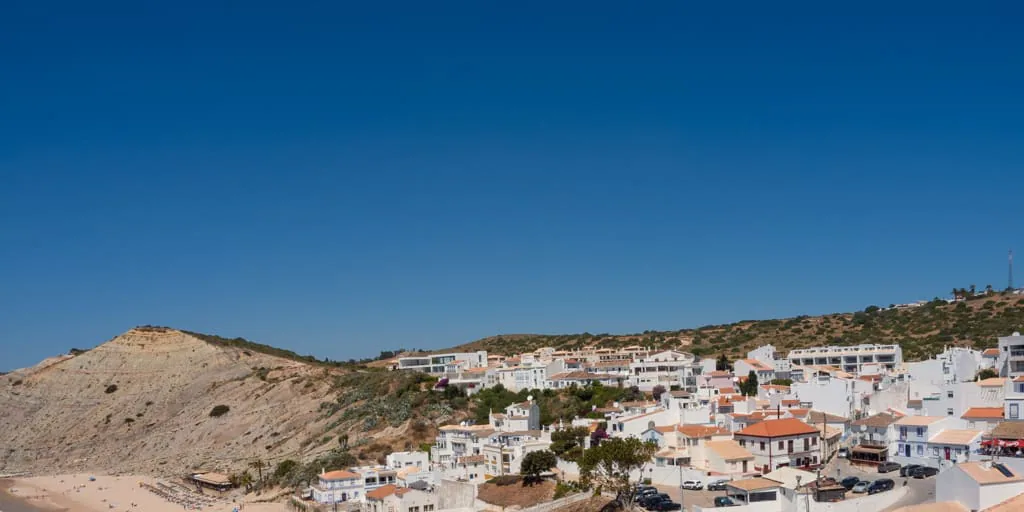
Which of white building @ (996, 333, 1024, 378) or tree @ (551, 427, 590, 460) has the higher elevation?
white building @ (996, 333, 1024, 378)

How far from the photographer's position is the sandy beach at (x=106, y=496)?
6494 centimetres

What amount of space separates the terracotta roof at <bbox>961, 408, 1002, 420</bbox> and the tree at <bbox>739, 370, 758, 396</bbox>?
18480 mm

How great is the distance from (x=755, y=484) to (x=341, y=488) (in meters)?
28.5

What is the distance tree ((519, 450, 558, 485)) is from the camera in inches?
1916

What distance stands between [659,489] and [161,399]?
89776 millimetres

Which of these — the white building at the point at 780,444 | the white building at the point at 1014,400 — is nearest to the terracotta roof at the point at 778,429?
the white building at the point at 780,444

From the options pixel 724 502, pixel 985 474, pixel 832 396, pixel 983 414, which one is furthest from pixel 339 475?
pixel 985 474

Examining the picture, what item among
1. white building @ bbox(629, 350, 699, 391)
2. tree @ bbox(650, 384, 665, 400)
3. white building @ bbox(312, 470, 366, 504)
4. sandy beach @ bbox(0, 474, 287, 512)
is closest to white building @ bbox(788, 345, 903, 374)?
white building @ bbox(629, 350, 699, 391)

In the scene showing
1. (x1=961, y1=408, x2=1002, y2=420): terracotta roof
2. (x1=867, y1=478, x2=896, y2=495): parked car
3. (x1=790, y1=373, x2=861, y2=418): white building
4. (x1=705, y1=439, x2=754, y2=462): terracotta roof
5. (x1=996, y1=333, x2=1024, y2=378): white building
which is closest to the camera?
(x1=867, y1=478, x2=896, y2=495): parked car

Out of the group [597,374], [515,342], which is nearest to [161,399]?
[515,342]

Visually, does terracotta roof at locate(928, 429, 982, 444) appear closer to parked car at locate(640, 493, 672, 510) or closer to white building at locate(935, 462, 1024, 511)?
white building at locate(935, 462, 1024, 511)

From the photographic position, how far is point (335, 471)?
5719cm

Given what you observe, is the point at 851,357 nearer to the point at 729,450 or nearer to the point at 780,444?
the point at 780,444

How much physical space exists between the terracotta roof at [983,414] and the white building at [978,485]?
10536mm
